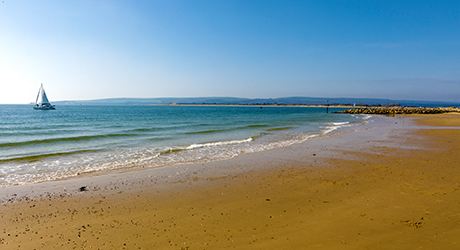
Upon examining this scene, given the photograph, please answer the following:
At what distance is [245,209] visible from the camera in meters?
6.28

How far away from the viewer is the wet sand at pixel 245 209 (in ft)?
15.7

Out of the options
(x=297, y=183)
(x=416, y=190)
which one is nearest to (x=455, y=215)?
(x=416, y=190)

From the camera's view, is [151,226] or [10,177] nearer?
[151,226]

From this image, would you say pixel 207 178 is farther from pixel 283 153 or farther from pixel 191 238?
pixel 283 153

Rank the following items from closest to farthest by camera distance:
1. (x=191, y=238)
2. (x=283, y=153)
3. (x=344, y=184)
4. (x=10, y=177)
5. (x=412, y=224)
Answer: (x=191, y=238), (x=412, y=224), (x=344, y=184), (x=10, y=177), (x=283, y=153)

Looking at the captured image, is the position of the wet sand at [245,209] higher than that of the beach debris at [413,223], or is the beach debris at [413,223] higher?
the beach debris at [413,223]

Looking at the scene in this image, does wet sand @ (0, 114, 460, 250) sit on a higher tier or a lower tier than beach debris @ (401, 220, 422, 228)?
lower

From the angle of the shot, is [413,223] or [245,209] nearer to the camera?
[413,223]

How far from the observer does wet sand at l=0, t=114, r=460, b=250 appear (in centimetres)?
478

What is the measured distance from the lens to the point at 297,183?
8.41 metres

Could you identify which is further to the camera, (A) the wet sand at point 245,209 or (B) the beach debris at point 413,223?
(B) the beach debris at point 413,223

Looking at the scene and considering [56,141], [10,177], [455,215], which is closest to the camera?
[455,215]

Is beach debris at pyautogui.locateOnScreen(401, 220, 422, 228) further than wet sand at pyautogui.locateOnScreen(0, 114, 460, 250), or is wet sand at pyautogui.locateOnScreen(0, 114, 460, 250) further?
beach debris at pyautogui.locateOnScreen(401, 220, 422, 228)

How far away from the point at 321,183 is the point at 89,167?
10.5m
